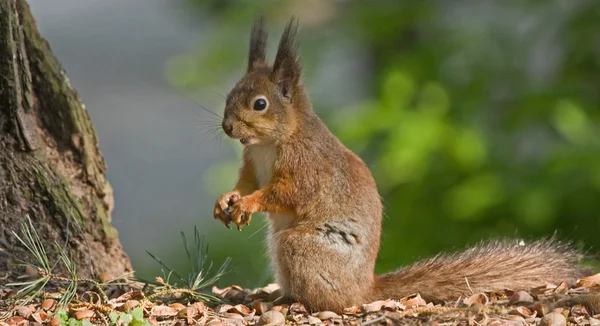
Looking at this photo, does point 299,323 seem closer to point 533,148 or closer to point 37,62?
point 37,62

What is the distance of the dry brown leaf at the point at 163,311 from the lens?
8.60 ft

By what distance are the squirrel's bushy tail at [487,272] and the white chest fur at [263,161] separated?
20.4 inches

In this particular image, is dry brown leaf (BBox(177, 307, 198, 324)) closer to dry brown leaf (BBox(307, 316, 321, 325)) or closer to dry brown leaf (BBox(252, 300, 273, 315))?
dry brown leaf (BBox(252, 300, 273, 315))

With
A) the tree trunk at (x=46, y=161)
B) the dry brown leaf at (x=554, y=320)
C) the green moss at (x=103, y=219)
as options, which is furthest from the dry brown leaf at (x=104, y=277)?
the dry brown leaf at (x=554, y=320)

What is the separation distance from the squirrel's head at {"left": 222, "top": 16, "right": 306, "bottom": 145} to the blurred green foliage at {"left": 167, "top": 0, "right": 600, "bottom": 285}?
1.38 meters

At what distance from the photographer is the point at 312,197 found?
291 cm

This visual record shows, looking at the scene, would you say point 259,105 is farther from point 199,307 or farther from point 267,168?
point 199,307

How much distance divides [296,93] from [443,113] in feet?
5.58

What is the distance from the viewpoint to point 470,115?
4695 millimetres

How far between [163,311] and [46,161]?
0.77m

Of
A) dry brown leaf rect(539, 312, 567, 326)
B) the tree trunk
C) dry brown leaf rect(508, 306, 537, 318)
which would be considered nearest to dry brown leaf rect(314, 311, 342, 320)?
dry brown leaf rect(508, 306, 537, 318)

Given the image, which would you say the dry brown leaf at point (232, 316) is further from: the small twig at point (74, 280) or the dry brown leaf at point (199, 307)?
the small twig at point (74, 280)

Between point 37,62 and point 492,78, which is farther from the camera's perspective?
point 492,78

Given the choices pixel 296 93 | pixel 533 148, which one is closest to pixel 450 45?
pixel 533 148
